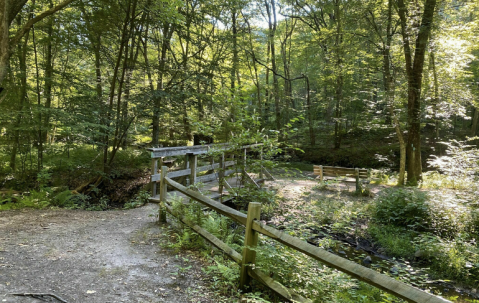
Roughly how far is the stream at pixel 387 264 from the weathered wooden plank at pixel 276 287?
1.91 metres

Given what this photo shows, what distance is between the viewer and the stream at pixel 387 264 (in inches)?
190

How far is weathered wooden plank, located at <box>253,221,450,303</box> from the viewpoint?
165cm

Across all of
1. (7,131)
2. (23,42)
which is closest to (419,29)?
(23,42)

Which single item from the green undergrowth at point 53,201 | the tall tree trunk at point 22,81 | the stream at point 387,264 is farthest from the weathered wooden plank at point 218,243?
the tall tree trunk at point 22,81

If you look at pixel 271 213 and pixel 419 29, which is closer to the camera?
pixel 271 213

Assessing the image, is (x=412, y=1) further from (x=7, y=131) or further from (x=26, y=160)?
(x=26, y=160)

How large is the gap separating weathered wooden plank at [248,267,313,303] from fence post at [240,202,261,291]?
0.29ft

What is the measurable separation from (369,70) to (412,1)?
12.8 ft

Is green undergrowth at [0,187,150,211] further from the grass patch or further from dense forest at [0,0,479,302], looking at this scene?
the grass patch

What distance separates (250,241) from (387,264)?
4695 millimetres

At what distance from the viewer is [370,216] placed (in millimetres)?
8336

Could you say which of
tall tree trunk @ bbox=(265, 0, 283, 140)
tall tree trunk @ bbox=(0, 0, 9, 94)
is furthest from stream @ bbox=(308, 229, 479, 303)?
tall tree trunk @ bbox=(265, 0, 283, 140)

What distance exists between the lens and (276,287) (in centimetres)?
279

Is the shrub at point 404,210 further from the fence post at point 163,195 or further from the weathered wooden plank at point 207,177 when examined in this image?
the fence post at point 163,195
